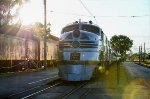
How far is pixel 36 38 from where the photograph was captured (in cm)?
4197

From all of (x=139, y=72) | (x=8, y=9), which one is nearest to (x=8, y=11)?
(x=8, y=9)

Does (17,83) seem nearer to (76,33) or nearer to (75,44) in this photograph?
(75,44)

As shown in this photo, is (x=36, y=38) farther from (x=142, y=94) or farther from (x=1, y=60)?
(x=142, y=94)

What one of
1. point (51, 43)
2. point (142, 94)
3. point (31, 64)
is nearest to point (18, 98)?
point (142, 94)

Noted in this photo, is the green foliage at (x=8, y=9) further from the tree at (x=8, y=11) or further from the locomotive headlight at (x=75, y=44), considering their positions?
the locomotive headlight at (x=75, y=44)

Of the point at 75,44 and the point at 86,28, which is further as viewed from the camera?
the point at 86,28

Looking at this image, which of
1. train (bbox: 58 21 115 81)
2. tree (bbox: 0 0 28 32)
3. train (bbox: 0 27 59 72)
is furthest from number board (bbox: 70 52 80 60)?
tree (bbox: 0 0 28 32)

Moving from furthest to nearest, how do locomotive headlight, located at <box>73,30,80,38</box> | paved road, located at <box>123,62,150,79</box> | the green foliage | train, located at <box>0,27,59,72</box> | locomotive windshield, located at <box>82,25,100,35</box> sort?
1. the green foliage
2. train, located at <box>0,27,59,72</box>
3. paved road, located at <box>123,62,150,79</box>
4. locomotive windshield, located at <box>82,25,100,35</box>
5. locomotive headlight, located at <box>73,30,80,38</box>

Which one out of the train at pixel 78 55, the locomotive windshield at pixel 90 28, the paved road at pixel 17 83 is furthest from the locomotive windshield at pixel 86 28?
the paved road at pixel 17 83

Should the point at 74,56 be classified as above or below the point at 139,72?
above

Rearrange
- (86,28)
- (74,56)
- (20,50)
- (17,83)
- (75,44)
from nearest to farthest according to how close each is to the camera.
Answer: (74,56), (75,44), (17,83), (86,28), (20,50)

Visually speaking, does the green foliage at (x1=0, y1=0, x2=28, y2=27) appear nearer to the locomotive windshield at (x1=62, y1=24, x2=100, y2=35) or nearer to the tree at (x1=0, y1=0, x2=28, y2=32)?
the tree at (x1=0, y1=0, x2=28, y2=32)

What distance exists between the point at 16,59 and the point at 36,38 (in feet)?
27.3

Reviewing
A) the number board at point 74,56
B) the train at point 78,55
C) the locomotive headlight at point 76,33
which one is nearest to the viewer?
the train at point 78,55
